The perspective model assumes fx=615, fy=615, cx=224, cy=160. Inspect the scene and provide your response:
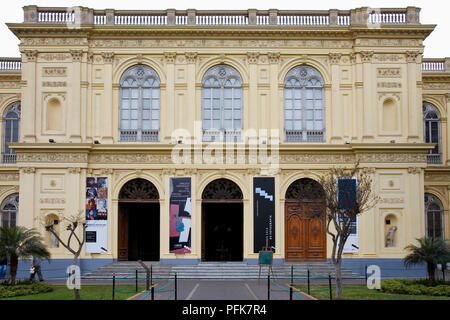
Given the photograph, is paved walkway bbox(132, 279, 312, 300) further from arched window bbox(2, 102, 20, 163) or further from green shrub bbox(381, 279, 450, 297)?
arched window bbox(2, 102, 20, 163)

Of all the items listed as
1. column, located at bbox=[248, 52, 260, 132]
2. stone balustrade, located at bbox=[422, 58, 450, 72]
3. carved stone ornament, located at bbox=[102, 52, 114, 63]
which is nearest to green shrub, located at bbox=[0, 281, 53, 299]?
carved stone ornament, located at bbox=[102, 52, 114, 63]

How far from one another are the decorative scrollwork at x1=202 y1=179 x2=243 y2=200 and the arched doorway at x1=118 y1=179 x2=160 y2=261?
262 centimetres

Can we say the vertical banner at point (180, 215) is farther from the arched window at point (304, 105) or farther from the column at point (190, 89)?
the arched window at point (304, 105)

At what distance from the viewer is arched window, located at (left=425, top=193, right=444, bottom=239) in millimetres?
36562

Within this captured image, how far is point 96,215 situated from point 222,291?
383 inches

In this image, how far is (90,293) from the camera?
73.1ft

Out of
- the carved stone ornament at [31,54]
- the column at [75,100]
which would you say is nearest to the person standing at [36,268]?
the column at [75,100]

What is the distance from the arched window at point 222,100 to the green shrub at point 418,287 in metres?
11.9

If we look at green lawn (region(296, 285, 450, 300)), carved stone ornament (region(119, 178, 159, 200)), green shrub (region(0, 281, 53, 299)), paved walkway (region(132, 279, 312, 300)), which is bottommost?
paved walkway (region(132, 279, 312, 300))

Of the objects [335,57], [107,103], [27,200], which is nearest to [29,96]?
[107,103]

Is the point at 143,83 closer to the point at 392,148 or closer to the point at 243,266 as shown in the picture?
the point at 243,266

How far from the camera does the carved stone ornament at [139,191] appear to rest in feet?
103

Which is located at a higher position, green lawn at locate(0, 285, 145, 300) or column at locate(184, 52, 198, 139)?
column at locate(184, 52, 198, 139)

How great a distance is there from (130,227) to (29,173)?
22.9 ft
